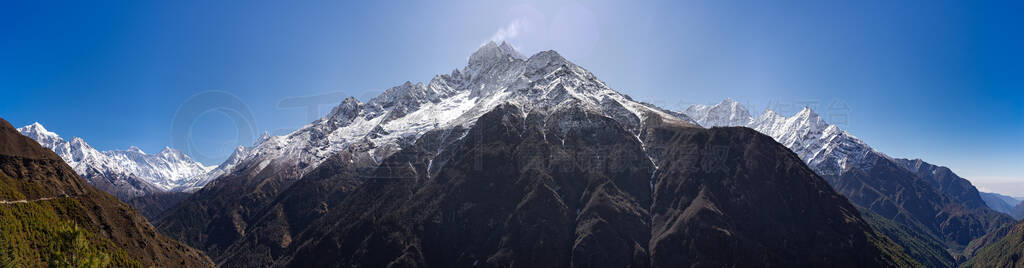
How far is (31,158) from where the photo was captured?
14288 cm

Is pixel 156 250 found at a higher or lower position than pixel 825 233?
lower

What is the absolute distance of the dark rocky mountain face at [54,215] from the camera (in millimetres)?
95062

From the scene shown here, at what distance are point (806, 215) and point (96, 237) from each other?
274386mm

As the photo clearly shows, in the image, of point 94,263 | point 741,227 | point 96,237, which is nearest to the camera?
point 94,263

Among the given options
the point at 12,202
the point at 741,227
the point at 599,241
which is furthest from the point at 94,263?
the point at 741,227

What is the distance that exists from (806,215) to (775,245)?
2869cm

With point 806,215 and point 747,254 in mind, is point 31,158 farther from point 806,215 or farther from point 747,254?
point 806,215

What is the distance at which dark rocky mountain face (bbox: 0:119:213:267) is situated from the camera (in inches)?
3743

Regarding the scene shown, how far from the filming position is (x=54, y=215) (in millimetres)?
115438

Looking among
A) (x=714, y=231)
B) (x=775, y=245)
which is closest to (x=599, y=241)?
(x=714, y=231)

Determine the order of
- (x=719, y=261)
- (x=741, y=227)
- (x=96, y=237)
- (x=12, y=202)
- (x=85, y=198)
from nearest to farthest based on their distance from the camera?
(x=12, y=202)
(x=96, y=237)
(x=85, y=198)
(x=719, y=261)
(x=741, y=227)

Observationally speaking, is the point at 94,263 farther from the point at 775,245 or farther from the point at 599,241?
the point at 775,245

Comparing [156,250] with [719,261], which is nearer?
[156,250]

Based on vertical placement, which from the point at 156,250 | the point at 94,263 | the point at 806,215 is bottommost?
the point at 156,250
